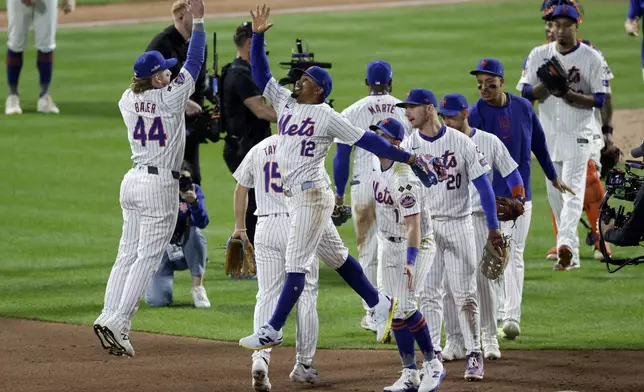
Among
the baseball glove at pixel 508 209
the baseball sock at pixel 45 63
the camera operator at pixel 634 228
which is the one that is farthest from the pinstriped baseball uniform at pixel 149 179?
the baseball sock at pixel 45 63

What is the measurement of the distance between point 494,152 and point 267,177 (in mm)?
1632

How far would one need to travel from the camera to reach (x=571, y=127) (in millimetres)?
12969

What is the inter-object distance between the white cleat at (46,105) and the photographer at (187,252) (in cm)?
795

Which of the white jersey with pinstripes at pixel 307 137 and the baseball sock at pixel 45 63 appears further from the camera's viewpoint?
the baseball sock at pixel 45 63

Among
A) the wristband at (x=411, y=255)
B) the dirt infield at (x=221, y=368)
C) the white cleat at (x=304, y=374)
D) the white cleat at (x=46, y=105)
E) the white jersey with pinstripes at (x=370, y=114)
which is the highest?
the white jersey with pinstripes at (x=370, y=114)

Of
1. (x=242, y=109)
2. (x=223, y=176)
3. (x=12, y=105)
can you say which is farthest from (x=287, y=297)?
(x=12, y=105)

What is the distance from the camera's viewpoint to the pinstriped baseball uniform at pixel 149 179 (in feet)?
32.0

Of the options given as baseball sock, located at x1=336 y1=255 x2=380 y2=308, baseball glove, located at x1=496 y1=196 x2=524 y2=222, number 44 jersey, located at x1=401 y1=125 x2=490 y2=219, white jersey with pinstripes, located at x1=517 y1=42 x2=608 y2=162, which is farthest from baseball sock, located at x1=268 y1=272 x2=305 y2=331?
white jersey with pinstripes, located at x1=517 y1=42 x2=608 y2=162

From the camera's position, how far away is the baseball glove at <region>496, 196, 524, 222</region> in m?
9.75

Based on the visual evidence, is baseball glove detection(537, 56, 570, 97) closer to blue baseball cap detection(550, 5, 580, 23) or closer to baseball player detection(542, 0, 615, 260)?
blue baseball cap detection(550, 5, 580, 23)

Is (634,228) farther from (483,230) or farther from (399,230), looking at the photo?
(399,230)

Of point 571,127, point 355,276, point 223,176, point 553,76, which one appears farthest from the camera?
point 223,176

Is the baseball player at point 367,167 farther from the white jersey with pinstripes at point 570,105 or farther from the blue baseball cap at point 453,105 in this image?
the white jersey with pinstripes at point 570,105

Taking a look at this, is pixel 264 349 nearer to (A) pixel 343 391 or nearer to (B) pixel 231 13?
(A) pixel 343 391
